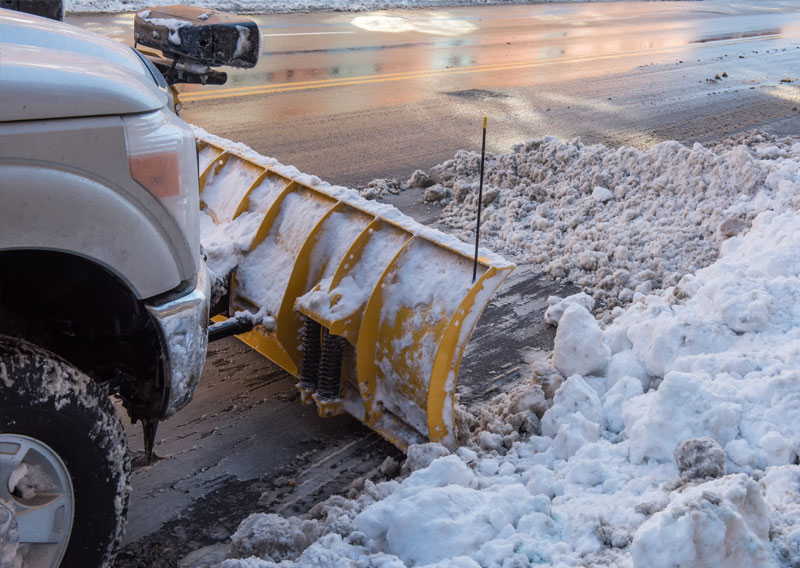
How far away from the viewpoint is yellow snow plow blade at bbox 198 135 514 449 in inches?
139

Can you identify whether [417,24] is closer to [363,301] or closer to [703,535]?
[363,301]

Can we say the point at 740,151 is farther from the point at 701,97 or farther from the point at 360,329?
the point at 701,97

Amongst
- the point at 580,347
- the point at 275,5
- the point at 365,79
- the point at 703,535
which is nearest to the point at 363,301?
the point at 580,347

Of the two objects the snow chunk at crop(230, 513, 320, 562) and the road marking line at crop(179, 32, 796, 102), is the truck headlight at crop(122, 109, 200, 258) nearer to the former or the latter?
the snow chunk at crop(230, 513, 320, 562)

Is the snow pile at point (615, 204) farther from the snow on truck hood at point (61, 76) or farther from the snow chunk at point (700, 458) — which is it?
the snow on truck hood at point (61, 76)

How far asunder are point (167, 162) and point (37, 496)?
1.01m

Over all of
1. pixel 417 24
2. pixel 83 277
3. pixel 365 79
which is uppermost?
pixel 417 24

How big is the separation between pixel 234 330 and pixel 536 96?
28.8 ft

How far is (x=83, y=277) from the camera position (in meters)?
2.61

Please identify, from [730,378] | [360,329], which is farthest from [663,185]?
[360,329]

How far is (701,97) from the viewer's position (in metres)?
11.9

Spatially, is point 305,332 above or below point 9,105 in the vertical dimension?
below

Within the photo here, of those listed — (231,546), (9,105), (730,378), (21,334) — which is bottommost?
(231,546)

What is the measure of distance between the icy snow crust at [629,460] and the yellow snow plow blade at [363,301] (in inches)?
13.0
